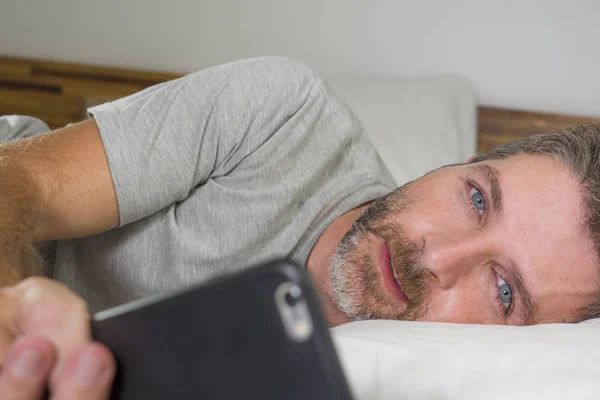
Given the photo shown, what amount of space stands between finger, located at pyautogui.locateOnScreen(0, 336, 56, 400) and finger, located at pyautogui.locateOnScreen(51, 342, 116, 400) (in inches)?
0.4

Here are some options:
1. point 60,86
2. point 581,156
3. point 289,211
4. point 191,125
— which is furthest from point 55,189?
point 60,86

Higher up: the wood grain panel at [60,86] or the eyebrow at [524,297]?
the eyebrow at [524,297]

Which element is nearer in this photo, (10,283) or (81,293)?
(10,283)

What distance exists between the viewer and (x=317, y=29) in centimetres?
168

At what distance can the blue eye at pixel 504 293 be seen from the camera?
926 mm

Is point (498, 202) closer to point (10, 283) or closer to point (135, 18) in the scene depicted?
point (10, 283)

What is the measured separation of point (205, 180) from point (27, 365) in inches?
25.0

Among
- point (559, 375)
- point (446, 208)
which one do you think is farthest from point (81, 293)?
point (559, 375)

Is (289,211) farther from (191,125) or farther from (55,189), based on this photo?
(55,189)

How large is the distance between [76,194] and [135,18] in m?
1.12

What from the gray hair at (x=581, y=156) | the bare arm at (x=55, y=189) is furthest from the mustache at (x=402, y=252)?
the bare arm at (x=55, y=189)

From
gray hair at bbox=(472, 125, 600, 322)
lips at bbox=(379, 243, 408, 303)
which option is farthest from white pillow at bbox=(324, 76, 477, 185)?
lips at bbox=(379, 243, 408, 303)

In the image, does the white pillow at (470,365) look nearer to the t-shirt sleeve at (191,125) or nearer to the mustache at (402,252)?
the mustache at (402,252)

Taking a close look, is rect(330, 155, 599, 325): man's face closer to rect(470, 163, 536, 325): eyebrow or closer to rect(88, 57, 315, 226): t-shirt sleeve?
rect(470, 163, 536, 325): eyebrow
